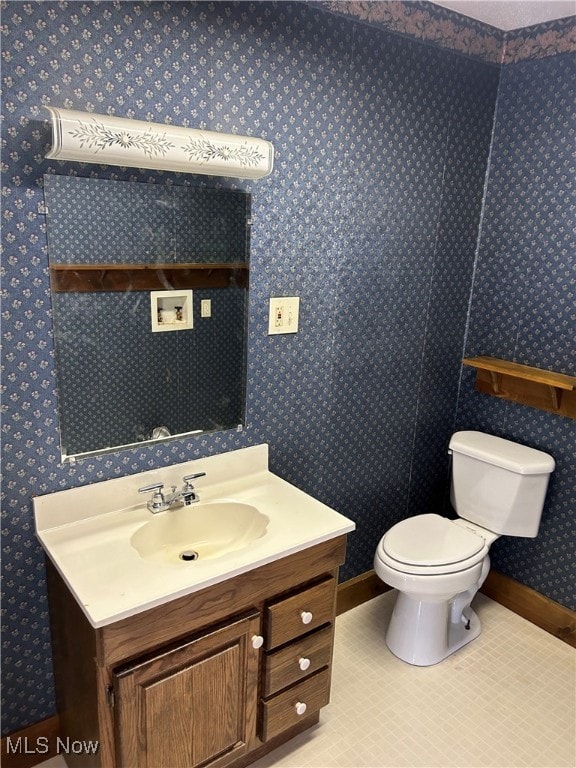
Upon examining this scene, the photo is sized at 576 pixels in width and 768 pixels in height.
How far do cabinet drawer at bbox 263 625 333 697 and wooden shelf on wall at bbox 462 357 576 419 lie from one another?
126 centimetres

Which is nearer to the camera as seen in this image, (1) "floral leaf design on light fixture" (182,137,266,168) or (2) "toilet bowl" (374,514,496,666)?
(1) "floral leaf design on light fixture" (182,137,266,168)

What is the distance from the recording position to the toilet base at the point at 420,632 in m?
2.24

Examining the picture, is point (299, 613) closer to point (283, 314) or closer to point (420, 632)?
point (420, 632)

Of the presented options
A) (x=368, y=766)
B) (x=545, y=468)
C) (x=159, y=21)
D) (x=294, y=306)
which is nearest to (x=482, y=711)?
(x=368, y=766)

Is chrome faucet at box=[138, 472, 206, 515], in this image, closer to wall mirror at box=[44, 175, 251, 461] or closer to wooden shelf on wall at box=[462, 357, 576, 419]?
wall mirror at box=[44, 175, 251, 461]

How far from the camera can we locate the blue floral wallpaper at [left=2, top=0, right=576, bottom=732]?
1504mm

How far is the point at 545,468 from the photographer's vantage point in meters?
2.31

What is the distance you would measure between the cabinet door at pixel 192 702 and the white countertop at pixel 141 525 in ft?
0.61

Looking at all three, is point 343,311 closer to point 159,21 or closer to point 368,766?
point 159,21

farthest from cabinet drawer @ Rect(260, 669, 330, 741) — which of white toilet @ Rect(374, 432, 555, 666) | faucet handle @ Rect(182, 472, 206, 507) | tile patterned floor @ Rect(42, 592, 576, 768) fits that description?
faucet handle @ Rect(182, 472, 206, 507)

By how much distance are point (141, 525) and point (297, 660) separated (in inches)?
24.5

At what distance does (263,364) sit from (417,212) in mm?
909

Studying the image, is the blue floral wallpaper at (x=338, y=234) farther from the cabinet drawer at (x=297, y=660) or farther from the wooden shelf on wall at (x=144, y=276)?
the cabinet drawer at (x=297, y=660)

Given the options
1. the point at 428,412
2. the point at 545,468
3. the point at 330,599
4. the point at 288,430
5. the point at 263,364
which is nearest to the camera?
the point at 330,599
